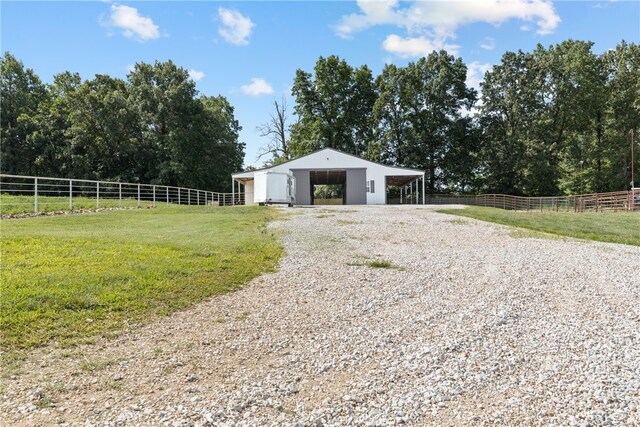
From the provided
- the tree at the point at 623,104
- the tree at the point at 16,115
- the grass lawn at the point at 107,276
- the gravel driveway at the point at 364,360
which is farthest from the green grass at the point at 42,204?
the tree at the point at 623,104

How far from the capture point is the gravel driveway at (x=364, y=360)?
276 centimetres

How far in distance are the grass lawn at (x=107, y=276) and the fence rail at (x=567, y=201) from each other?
24048 mm

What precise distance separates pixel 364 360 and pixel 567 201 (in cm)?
2942

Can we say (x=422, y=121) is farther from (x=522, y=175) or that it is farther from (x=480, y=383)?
(x=480, y=383)

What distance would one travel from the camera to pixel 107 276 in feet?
17.2

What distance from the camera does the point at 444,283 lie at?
6262mm

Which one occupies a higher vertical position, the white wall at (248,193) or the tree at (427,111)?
the tree at (427,111)

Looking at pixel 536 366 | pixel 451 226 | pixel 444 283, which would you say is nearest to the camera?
pixel 536 366

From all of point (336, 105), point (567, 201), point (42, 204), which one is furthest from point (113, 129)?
A: point (567, 201)

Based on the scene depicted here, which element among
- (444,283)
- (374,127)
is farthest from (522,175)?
(444,283)

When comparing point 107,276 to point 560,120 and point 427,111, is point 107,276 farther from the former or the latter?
point 560,120

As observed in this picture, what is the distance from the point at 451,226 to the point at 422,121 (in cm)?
3125

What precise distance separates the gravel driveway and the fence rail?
71.1ft

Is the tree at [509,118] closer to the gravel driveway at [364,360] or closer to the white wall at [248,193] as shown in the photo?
the white wall at [248,193]
